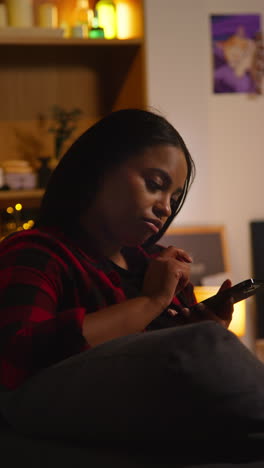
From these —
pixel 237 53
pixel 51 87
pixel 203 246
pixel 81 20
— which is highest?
pixel 81 20

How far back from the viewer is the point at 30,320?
0.64 meters

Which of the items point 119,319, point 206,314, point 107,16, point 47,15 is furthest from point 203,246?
point 119,319

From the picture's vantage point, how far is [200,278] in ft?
10.1

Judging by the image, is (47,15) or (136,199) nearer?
(136,199)

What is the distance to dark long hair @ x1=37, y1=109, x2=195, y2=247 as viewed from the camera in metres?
0.88

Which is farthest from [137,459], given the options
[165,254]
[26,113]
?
[26,113]

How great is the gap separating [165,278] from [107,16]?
206 centimetres

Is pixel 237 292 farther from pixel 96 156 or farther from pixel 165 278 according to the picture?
pixel 96 156

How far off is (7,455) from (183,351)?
0.62 feet

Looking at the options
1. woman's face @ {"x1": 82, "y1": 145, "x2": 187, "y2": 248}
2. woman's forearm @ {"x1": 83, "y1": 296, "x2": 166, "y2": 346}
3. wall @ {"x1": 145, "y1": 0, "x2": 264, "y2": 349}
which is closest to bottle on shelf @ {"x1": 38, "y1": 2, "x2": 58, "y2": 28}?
wall @ {"x1": 145, "y1": 0, "x2": 264, "y2": 349}

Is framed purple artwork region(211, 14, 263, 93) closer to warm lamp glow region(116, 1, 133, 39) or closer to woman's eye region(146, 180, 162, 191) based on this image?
warm lamp glow region(116, 1, 133, 39)

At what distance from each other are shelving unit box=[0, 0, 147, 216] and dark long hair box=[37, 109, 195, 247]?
1.82m

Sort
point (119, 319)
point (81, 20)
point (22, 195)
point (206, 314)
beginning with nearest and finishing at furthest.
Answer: point (119, 319), point (206, 314), point (22, 195), point (81, 20)

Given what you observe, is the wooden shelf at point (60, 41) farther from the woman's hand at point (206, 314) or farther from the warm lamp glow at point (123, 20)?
the woman's hand at point (206, 314)
